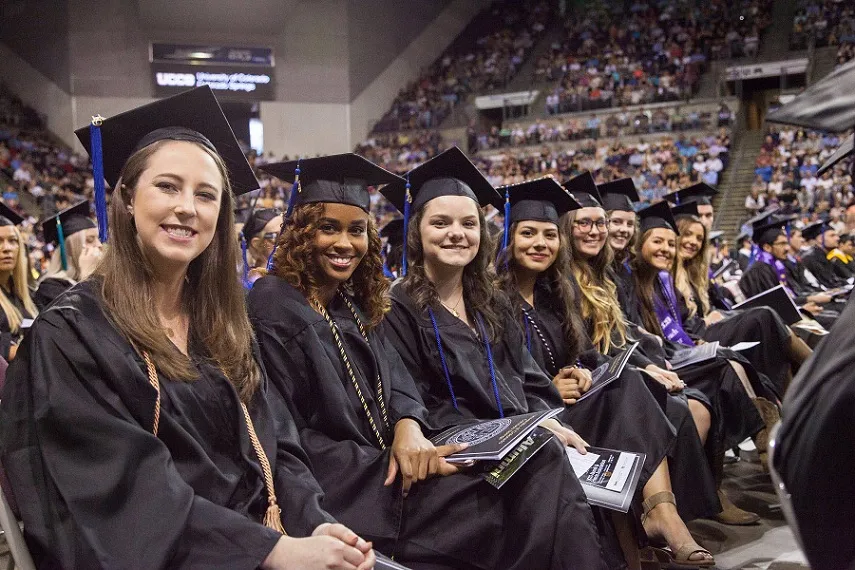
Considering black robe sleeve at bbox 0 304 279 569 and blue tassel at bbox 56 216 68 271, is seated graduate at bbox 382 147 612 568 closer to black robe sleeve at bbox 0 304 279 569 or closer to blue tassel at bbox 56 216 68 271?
black robe sleeve at bbox 0 304 279 569

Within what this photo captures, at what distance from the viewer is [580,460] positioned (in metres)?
2.73

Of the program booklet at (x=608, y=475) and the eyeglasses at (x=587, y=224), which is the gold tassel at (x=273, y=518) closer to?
the program booklet at (x=608, y=475)

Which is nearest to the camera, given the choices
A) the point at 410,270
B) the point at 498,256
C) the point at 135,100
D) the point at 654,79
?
the point at 410,270

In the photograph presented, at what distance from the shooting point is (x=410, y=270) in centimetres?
314

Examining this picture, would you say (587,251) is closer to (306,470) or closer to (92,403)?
(306,470)

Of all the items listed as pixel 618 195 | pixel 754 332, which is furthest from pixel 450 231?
pixel 754 332

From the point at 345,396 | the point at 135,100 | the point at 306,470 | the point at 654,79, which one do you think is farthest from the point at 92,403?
the point at 135,100

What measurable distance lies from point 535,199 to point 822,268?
8.24 m

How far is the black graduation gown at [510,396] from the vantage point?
2248 millimetres

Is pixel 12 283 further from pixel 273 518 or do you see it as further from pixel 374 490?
pixel 273 518

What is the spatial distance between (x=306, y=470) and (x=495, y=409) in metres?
1.02

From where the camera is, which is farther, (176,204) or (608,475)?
(608,475)

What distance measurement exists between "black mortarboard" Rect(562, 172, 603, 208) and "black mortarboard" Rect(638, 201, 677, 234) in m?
0.84

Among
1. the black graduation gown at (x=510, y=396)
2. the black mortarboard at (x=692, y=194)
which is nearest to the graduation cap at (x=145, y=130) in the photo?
the black graduation gown at (x=510, y=396)
